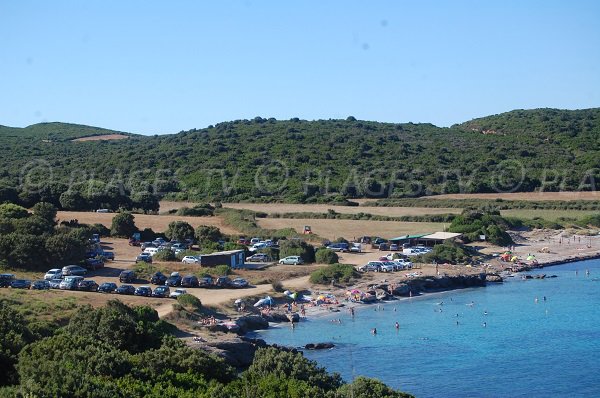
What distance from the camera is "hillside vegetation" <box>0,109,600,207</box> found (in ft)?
337

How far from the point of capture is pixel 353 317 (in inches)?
1780

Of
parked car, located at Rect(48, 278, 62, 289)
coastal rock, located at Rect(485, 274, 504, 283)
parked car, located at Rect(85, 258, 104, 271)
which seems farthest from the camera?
coastal rock, located at Rect(485, 274, 504, 283)

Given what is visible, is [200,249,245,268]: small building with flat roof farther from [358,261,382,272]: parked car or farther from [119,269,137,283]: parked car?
[358,261,382,272]: parked car

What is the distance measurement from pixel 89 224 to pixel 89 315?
40.0m

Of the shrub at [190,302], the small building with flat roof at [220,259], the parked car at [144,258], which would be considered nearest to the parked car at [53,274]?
the parked car at [144,258]

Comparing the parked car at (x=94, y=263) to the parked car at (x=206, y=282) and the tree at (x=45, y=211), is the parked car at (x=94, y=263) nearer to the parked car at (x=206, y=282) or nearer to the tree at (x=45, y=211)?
the parked car at (x=206, y=282)

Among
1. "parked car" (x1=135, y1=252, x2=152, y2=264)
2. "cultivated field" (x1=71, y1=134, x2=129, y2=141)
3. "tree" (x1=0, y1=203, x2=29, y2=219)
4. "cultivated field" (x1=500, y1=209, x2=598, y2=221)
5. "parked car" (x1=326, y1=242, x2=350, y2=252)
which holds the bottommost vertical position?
"parked car" (x1=135, y1=252, x2=152, y2=264)

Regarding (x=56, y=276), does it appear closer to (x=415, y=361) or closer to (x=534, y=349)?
(x=415, y=361)

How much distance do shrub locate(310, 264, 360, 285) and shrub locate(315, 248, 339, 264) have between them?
14.0 ft

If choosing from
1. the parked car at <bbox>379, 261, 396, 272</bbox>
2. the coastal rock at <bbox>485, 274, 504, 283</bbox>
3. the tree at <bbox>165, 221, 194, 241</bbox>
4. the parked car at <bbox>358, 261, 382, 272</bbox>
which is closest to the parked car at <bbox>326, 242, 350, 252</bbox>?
the parked car at <bbox>358, 261, 382, 272</bbox>

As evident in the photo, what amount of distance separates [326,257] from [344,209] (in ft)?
105

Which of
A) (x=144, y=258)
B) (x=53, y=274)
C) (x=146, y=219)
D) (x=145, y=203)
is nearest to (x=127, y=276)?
(x=53, y=274)

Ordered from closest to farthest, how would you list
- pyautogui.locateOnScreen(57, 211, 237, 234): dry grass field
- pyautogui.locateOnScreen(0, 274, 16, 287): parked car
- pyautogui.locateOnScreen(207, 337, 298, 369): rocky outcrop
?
pyautogui.locateOnScreen(207, 337, 298, 369): rocky outcrop → pyautogui.locateOnScreen(0, 274, 16, 287): parked car → pyautogui.locateOnScreen(57, 211, 237, 234): dry grass field

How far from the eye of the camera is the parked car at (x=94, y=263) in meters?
51.9
